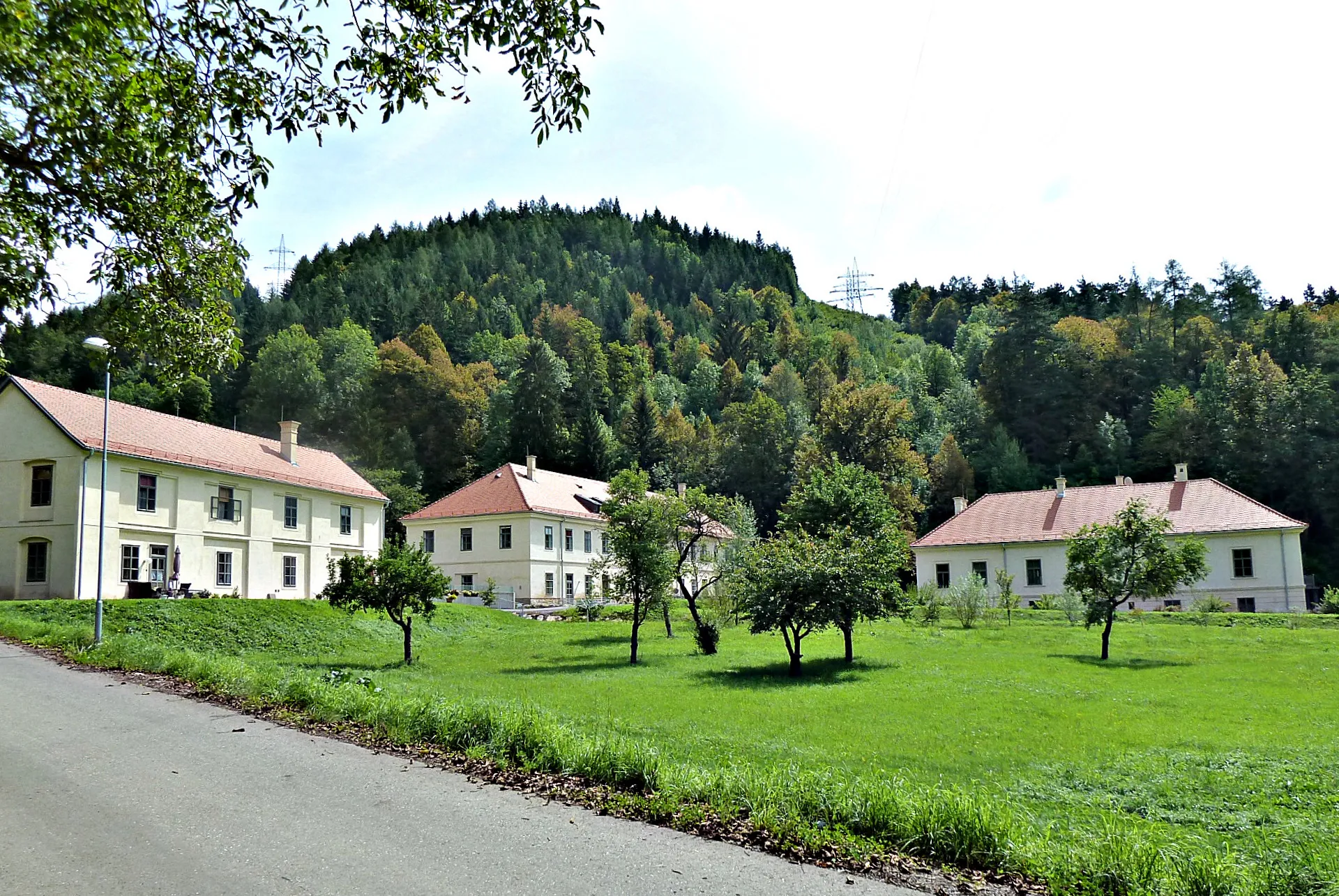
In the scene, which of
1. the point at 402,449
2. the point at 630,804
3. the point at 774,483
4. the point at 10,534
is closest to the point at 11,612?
the point at 10,534

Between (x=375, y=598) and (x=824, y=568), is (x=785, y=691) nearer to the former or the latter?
(x=824, y=568)

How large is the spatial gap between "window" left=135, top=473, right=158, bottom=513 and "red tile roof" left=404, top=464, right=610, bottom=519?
20.6 m

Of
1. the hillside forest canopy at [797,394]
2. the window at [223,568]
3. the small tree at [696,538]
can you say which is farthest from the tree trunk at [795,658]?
the hillside forest canopy at [797,394]

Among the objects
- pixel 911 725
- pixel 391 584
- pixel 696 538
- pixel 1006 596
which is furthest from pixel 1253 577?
pixel 391 584

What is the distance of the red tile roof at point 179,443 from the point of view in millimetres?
31641

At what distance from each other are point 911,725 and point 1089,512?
138 feet

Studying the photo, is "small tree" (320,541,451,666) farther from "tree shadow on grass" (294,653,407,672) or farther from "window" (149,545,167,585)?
"window" (149,545,167,585)

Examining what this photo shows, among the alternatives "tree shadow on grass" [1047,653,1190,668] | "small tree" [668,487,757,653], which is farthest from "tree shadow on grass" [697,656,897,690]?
"tree shadow on grass" [1047,653,1190,668]

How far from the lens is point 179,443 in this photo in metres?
35.3

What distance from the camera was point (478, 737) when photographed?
941 cm

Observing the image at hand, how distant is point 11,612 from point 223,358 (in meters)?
21.6

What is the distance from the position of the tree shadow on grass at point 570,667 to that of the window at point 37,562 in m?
19.3

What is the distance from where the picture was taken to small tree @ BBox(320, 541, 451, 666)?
76.5ft

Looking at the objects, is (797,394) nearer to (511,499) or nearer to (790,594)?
(511,499)
